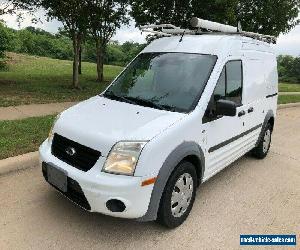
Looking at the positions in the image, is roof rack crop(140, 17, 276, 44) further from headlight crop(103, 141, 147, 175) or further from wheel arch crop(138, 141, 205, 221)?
headlight crop(103, 141, 147, 175)

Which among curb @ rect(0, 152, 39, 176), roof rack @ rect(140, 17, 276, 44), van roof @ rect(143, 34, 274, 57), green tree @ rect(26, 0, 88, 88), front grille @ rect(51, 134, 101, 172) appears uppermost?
green tree @ rect(26, 0, 88, 88)

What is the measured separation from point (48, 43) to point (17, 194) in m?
57.3

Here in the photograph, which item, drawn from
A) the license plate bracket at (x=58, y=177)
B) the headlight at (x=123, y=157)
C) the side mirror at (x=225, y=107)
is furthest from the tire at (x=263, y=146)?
the license plate bracket at (x=58, y=177)

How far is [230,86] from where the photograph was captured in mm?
4898

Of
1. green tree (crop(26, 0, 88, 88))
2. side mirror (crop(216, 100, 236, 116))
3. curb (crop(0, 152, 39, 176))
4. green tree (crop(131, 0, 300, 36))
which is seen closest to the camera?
side mirror (crop(216, 100, 236, 116))

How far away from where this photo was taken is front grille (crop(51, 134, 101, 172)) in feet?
12.0

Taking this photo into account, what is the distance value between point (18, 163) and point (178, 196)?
2608 millimetres

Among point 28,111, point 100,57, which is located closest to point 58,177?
point 28,111

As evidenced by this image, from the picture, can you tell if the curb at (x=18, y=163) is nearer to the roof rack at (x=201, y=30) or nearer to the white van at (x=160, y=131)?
the white van at (x=160, y=131)

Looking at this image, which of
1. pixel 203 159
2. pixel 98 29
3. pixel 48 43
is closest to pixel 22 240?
pixel 203 159

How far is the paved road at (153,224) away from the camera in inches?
148

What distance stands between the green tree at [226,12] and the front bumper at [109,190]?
10.1 m

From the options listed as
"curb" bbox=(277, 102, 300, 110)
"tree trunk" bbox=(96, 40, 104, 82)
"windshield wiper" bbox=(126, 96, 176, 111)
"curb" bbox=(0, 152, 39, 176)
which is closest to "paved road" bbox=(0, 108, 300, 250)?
"curb" bbox=(0, 152, 39, 176)

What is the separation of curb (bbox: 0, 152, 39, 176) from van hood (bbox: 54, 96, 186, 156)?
4.91 feet
